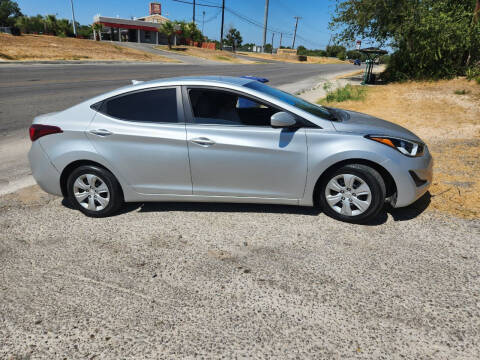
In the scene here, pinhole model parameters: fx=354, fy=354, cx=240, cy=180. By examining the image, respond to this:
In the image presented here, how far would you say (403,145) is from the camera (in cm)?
386

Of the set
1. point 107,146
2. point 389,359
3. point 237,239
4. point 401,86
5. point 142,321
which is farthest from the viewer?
point 401,86

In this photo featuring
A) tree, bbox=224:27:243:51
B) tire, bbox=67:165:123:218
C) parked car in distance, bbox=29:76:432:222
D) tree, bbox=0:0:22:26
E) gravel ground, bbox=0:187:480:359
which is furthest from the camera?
tree, bbox=224:27:243:51

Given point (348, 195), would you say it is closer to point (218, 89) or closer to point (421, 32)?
point (218, 89)

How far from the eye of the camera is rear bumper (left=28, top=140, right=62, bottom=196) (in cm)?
412

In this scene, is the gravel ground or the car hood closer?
the gravel ground

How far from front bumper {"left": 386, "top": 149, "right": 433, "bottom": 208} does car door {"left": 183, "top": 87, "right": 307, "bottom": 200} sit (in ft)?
3.20

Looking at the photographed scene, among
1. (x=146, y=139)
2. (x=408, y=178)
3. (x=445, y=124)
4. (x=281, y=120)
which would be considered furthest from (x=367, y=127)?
(x=445, y=124)

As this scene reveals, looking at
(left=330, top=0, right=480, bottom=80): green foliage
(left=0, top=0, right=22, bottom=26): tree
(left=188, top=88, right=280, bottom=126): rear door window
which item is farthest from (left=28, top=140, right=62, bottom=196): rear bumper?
(left=0, top=0, right=22, bottom=26): tree

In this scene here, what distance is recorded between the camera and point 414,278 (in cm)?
308

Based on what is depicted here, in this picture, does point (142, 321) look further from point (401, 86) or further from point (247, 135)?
point (401, 86)

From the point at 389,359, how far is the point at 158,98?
3299mm

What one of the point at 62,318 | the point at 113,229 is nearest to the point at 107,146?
the point at 113,229

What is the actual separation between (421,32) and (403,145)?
16.2 m

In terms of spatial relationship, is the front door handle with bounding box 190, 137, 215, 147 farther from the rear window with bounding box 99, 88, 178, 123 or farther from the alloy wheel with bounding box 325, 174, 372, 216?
the alloy wheel with bounding box 325, 174, 372, 216
